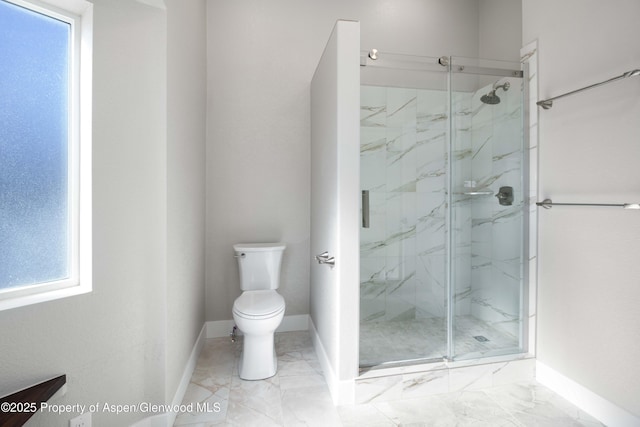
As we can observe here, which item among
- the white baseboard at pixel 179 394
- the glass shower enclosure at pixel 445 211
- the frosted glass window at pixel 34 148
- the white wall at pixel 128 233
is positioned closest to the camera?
the frosted glass window at pixel 34 148

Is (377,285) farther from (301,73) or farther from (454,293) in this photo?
(301,73)

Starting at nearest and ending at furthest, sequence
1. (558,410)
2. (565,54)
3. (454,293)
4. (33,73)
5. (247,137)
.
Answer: (33,73)
(558,410)
(565,54)
(454,293)
(247,137)

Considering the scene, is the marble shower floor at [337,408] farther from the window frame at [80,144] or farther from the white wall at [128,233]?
the window frame at [80,144]

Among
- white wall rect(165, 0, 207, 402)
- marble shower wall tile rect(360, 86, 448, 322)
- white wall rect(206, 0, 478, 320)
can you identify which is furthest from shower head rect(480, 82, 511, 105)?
white wall rect(165, 0, 207, 402)

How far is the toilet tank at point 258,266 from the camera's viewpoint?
2402 millimetres

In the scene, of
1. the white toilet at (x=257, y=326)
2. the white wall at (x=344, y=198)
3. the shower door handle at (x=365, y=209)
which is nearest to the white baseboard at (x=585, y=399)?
the white wall at (x=344, y=198)

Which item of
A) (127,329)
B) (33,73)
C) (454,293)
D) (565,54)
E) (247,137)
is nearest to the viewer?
(33,73)

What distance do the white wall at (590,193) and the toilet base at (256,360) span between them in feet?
5.90

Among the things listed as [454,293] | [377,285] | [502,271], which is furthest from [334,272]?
[502,271]

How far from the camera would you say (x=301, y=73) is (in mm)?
2697

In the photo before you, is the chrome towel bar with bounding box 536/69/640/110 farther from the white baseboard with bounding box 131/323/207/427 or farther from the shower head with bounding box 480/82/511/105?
the white baseboard with bounding box 131/323/207/427

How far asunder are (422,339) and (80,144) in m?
2.27

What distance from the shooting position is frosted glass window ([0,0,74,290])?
117 cm

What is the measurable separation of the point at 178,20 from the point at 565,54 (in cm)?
228
